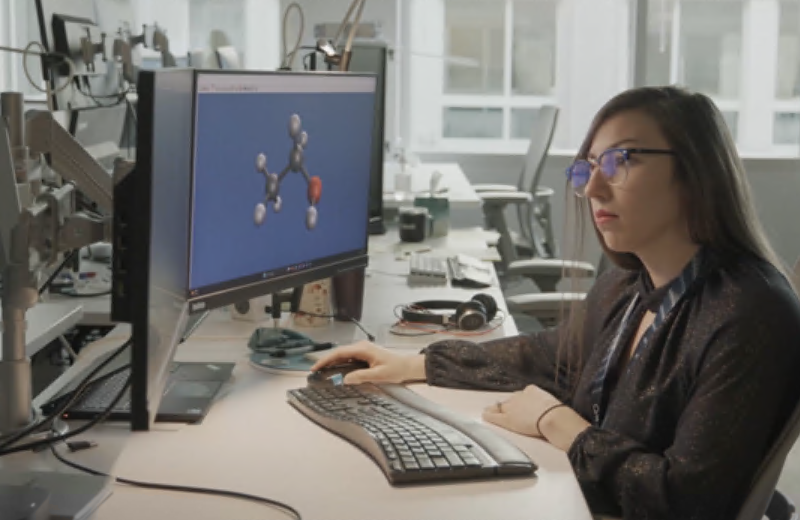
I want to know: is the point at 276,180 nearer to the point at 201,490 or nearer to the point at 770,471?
the point at 201,490

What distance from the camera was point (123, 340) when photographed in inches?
84.3

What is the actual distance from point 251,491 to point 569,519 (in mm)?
387

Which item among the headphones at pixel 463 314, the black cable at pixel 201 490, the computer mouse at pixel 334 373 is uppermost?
the headphones at pixel 463 314

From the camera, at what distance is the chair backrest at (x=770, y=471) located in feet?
4.60

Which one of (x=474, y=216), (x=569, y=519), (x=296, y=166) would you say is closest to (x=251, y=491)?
(x=569, y=519)

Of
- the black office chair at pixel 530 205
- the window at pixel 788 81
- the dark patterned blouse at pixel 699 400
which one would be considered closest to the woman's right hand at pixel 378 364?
the dark patterned blouse at pixel 699 400

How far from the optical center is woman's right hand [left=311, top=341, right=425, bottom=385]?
73.6 inches

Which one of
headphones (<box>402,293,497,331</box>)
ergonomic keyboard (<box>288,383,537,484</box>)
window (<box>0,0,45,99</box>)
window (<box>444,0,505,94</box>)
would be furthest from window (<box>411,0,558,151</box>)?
ergonomic keyboard (<box>288,383,537,484</box>)

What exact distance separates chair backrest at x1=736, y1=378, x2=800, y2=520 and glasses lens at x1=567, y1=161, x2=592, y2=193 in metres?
0.50

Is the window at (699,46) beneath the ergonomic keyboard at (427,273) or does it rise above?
above

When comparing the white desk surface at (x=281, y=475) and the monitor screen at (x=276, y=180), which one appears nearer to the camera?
the white desk surface at (x=281, y=475)

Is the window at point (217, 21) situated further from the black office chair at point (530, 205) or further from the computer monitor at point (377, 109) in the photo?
the computer monitor at point (377, 109)

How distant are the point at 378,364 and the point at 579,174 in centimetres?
48

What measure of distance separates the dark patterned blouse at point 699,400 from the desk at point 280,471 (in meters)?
0.10
